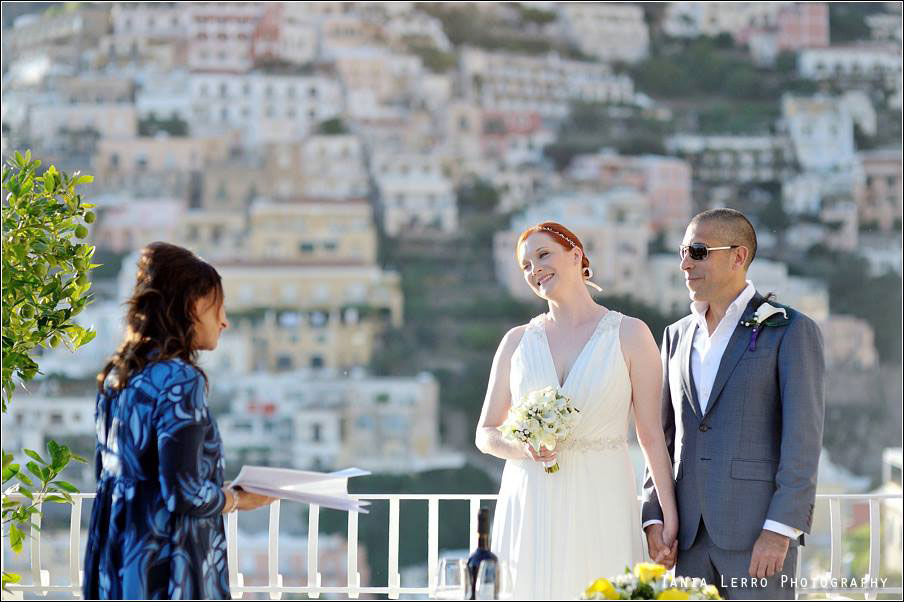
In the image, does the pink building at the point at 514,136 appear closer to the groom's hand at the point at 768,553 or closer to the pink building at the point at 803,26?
the pink building at the point at 803,26

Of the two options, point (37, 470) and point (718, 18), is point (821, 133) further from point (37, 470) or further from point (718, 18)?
point (37, 470)

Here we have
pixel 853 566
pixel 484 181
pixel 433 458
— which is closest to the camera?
pixel 853 566

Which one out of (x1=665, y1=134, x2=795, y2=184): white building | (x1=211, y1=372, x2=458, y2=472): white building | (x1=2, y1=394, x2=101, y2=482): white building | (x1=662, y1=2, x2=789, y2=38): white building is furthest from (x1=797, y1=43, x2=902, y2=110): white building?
(x1=2, y1=394, x2=101, y2=482): white building

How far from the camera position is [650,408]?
220cm

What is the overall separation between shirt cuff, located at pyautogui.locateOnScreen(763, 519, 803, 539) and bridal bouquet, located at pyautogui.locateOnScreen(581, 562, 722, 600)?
1.77 ft

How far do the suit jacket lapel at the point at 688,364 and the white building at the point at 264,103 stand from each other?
39.4 m

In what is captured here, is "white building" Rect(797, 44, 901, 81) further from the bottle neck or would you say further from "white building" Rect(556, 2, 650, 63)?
the bottle neck

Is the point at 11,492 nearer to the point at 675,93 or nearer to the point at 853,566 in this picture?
the point at 853,566

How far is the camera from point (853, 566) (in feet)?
109

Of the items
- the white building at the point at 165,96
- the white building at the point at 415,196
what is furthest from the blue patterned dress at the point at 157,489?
the white building at the point at 165,96

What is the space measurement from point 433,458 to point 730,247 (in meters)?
34.9

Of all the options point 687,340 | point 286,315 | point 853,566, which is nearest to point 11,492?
point 687,340

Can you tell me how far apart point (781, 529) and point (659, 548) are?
24cm

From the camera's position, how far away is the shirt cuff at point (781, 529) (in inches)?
81.5
